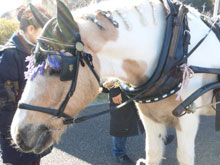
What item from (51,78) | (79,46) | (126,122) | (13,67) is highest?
(79,46)

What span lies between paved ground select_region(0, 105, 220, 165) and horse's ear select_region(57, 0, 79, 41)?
7.32 feet

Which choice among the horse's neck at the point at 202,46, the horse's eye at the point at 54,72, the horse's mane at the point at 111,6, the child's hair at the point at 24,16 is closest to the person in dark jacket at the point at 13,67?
the child's hair at the point at 24,16

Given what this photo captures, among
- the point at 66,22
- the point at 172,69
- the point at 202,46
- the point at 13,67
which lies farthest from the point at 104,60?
the point at 13,67

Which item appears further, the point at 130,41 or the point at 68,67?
the point at 130,41

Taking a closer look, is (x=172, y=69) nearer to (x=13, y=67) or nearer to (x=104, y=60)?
(x=104, y=60)

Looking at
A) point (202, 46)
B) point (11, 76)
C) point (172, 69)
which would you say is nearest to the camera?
point (172, 69)

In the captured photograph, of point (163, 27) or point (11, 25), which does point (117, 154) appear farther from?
point (11, 25)

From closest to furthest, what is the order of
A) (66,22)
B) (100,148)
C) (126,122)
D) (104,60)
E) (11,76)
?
(66,22), (104,60), (11,76), (126,122), (100,148)

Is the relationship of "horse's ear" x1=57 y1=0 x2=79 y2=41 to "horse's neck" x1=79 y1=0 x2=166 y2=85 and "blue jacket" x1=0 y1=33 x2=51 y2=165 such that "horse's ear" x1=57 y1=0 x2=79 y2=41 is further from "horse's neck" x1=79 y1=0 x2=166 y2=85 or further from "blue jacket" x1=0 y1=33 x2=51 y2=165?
"blue jacket" x1=0 y1=33 x2=51 y2=165

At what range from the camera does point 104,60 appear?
1291 millimetres

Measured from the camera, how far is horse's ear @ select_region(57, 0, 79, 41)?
1109 mm

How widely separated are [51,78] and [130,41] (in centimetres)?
47

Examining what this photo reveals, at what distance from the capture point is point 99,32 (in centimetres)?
124

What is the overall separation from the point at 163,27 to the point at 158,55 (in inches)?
6.7
